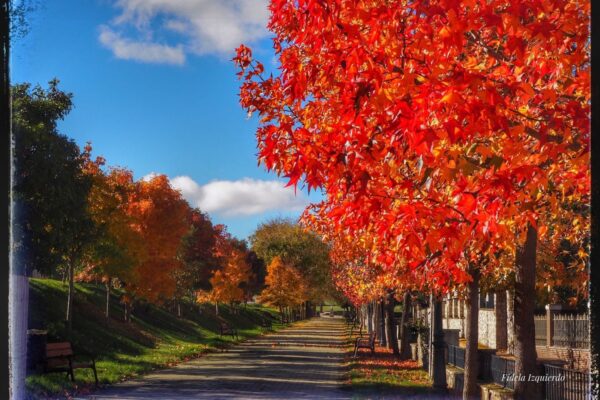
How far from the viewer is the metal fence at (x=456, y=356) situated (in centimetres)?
2094

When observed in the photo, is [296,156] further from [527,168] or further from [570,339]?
[570,339]

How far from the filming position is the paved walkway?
53.6 feet

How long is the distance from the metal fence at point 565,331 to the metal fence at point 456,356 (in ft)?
16.4

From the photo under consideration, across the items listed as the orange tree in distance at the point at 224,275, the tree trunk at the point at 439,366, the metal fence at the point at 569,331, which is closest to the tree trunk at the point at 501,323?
the metal fence at the point at 569,331

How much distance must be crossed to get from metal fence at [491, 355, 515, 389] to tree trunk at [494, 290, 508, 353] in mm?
15300

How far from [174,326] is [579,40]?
38.6 meters

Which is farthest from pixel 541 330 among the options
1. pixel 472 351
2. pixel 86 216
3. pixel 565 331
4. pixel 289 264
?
pixel 289 264

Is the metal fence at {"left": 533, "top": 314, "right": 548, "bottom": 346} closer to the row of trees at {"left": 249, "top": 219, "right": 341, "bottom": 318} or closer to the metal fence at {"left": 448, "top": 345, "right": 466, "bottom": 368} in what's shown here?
the metal fence at {"left": 448, "top": 345, "right": 466, "bottom": 368}

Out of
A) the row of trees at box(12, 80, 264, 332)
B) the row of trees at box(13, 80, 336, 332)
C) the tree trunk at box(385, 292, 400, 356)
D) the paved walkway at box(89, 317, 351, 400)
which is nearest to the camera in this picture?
the row of trees at box(12, 80, 264, 332)

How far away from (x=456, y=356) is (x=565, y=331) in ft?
25.1

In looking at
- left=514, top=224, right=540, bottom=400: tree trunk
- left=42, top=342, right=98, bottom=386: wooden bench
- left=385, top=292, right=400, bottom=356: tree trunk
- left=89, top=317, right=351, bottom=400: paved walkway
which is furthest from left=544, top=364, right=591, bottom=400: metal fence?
left=385, top=292, right=400, bottom=356: tree trunk

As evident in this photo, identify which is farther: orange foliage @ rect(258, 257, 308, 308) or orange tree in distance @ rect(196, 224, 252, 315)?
orange foliage @ rect(258, 257, 308, 308)

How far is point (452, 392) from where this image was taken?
1873 cm
